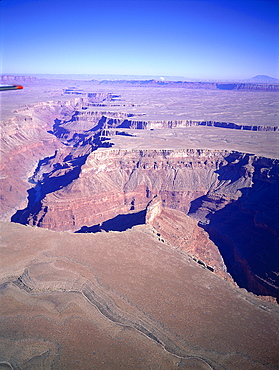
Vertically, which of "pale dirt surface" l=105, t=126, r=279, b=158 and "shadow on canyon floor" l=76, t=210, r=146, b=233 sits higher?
"pale dirt surface" l=105, t=126, r=279, b=158

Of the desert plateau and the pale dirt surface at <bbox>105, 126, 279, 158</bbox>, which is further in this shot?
the pale dirt surface at <bbox>105, 126, 279, 158</bbox>

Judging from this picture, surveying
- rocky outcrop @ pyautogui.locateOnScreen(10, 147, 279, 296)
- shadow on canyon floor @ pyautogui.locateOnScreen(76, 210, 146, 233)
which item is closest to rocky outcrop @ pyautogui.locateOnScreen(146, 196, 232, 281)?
rocky outcrop @ pyautogui.locateOnScreen(10, 147, 279, 296)

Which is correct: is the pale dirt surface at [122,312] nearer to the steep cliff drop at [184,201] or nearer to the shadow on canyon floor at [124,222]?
the steep cliff drop at [184,201]

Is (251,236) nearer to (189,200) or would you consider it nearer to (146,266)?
(189,200)

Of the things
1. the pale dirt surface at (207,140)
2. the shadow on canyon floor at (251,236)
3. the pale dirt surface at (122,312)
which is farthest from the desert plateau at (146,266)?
the pale dirt surface at (207,140)

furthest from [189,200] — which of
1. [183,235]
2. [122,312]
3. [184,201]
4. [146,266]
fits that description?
[122,312]

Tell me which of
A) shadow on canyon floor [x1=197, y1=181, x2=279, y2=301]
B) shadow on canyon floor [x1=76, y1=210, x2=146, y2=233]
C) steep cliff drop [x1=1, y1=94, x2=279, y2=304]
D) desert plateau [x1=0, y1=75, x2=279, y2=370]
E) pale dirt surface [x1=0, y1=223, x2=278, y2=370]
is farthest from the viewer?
shadow on canyon floor [x1=76, y1=210, x2=146, y2=233]

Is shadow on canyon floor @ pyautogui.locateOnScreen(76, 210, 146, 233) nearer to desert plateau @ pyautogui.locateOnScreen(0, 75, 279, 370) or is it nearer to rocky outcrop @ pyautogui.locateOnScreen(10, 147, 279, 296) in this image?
desert plateau @ pyautogui.locateOnScreen(0, 75, 279, 370)
